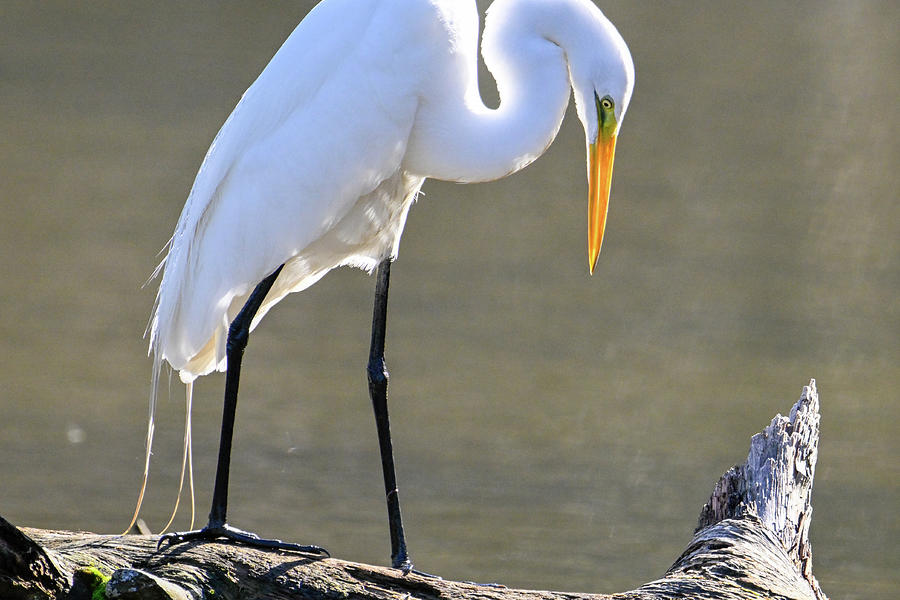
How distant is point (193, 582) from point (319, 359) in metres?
3.38

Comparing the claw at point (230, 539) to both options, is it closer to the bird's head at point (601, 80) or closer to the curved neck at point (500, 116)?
the curved neck at point (500, 116)

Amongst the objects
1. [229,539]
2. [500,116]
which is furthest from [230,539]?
[500,116]

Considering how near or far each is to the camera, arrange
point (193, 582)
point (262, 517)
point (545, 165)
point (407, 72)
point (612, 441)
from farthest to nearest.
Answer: point (545, 165)
point (612, 441)
point (262, 517)
point (407, 72)
point (193, 582)

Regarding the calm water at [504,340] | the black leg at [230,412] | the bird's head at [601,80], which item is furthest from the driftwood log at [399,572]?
the calm water at [504,340]

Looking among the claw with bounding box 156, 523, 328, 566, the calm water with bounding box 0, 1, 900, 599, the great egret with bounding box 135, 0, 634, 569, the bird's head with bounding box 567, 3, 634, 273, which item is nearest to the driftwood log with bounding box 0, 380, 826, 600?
the claw with bounding box 156, 523, 328, 566

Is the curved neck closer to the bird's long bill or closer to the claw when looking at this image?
the bird's long bill

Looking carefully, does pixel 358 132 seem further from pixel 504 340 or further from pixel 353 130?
pixel 504 340

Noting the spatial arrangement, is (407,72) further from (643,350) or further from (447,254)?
(447,254)

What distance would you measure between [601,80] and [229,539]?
1.17 metres

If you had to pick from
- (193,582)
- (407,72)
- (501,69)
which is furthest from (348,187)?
(193,582)

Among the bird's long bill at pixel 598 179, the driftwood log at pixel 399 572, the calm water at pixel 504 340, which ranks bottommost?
the driftwood log at pixel 399 572

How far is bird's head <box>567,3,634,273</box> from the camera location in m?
2.77

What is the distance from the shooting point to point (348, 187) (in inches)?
109

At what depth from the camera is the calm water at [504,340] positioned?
4520mm
